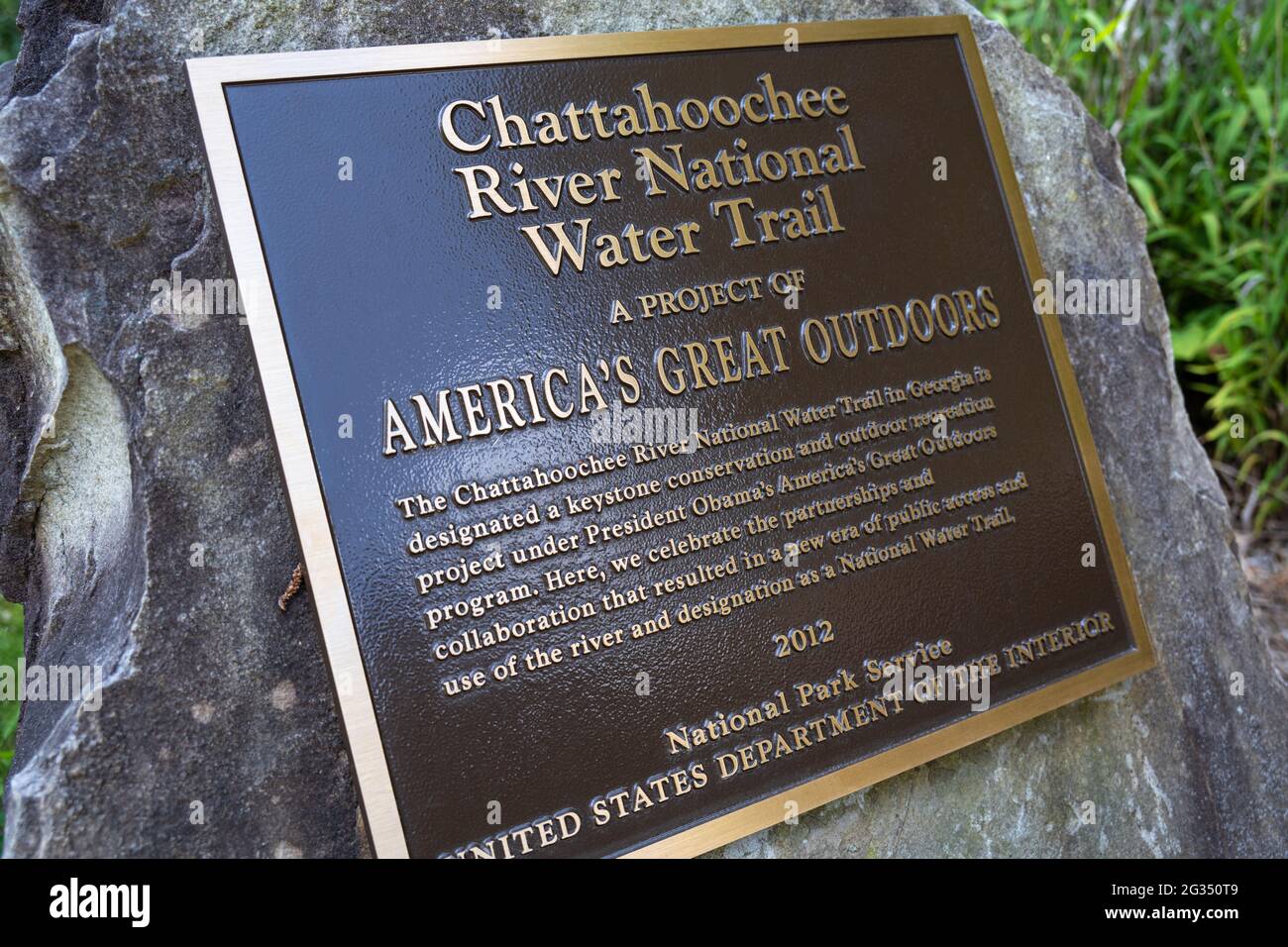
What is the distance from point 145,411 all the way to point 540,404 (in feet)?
2.55

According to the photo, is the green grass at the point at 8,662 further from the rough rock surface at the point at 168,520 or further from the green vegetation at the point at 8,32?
the green vegetation at the point at 8,32

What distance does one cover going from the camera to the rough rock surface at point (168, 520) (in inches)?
80.6

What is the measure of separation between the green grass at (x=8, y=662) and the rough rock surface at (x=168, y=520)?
41.3 inches

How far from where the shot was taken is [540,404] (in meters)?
2.23

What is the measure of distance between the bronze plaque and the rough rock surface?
0.72ft

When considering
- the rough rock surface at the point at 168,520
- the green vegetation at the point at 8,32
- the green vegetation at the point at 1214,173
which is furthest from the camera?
the green vegetation at the point at 8,32

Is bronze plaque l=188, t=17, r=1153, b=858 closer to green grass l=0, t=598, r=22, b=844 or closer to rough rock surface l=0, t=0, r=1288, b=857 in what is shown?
rough rock surface l=0, t=0, r=1288, b=857

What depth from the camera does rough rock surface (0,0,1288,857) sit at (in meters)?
2.05

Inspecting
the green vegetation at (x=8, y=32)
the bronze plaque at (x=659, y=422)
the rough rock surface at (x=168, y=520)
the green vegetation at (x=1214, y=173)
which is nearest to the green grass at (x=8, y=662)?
the rough rock surface at (x=168, y=520)

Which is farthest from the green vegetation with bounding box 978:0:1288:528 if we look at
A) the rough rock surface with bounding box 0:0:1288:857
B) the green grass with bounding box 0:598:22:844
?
the green grass with bounding box 0:598:22:844

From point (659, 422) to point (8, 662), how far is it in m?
3.04

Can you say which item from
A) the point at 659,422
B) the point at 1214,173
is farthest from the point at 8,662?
the point at 1214,173

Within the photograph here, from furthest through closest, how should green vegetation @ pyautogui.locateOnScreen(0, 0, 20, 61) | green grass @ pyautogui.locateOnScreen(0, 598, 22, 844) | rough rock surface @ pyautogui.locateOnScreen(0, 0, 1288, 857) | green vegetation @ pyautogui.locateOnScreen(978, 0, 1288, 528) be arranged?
1. green vegetation @ pyautogui.locateOnScreen(0, 0, 20, 61)
2. green vegetation @ pyautogui.locateOnScreen(978, 0, 1288, 528)
3. green grass @ pyautogui.locateOnScreen(0, 598, 22, 844)
4. rough rock surface @ pyautogui.locateOnScreen(0, 0, 1288, 857)

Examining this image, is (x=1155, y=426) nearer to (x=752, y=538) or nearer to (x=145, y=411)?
(x=752, y=538)
